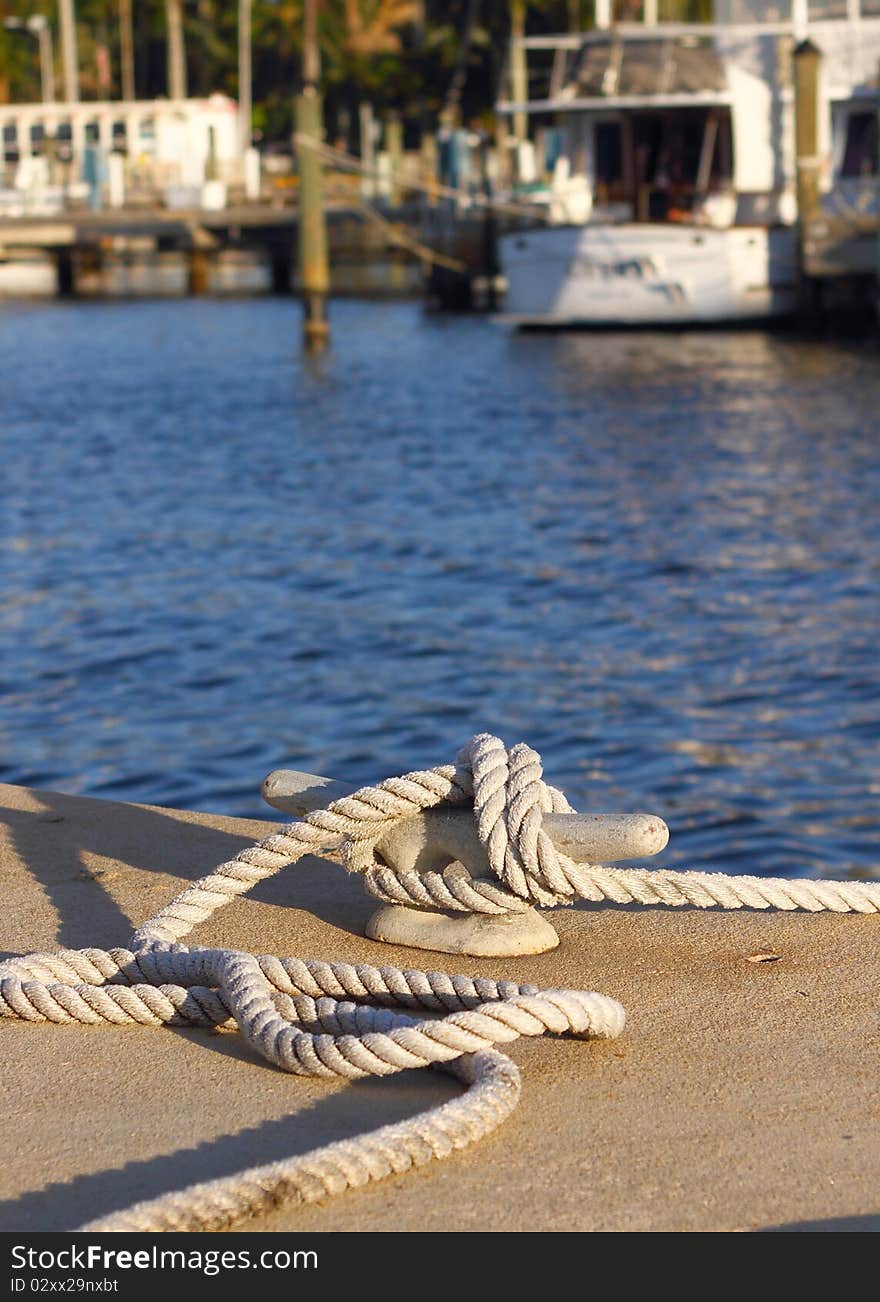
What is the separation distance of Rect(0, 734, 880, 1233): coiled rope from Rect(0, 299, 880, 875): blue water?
109 inches

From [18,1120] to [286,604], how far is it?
27.7ft

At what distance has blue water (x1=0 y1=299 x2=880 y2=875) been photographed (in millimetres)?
8148

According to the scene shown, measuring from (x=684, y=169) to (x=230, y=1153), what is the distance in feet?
99.6

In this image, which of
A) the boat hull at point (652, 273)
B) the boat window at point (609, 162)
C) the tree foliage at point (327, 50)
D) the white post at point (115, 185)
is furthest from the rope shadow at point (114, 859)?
the tree foliage at point (327, 50)

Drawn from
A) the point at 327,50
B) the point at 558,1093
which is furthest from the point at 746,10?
the point at 327,50

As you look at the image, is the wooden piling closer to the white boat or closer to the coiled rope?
the white boat

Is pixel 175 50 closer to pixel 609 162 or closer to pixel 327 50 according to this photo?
pixel 327 50

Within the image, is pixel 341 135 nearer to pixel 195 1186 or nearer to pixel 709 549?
pixel 709 549

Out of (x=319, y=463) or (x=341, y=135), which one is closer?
(x=319, y=463)

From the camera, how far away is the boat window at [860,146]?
31172 mm

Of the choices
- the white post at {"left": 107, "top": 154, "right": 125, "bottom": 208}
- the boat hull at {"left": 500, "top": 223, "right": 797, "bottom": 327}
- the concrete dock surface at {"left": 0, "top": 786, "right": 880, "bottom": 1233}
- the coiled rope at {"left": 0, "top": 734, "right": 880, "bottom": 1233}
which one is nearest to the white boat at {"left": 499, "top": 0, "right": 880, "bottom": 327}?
the boat hull at {"left": 500, "top": 223, "right": 797, "bottom": 327}

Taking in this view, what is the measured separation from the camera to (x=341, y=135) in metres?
71.9

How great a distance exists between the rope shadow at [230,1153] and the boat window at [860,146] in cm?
2974

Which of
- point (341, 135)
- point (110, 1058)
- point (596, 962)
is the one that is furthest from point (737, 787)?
point (341, 135)
